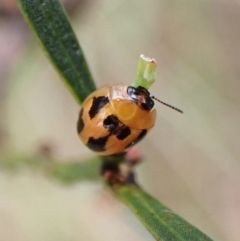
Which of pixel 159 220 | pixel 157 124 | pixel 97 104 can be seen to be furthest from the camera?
pixel 157 124

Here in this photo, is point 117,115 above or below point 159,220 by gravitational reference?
above

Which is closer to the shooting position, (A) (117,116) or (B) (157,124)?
(A) (117,116)

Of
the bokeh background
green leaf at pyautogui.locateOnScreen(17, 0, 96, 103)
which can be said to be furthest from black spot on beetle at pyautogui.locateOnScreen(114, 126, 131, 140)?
the bokeh background

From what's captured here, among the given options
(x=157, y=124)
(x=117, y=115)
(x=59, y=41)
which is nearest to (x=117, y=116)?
(x=117, y=115)

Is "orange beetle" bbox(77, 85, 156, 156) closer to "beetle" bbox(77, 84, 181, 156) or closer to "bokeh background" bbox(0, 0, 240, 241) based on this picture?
"beetle" bbox(77, 84, 181, 156)

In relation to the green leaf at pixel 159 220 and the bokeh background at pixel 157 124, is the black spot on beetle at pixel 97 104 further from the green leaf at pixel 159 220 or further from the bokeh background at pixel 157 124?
the bokeh background at pixel 157 124

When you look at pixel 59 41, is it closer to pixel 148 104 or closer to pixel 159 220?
pixel 148 104

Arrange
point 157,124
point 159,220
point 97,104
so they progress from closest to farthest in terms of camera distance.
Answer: point 159,220 < point 97,104 < point 157,124

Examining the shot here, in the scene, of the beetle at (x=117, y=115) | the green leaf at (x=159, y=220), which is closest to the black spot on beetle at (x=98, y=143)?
the beetle at (x=117, y=115)
